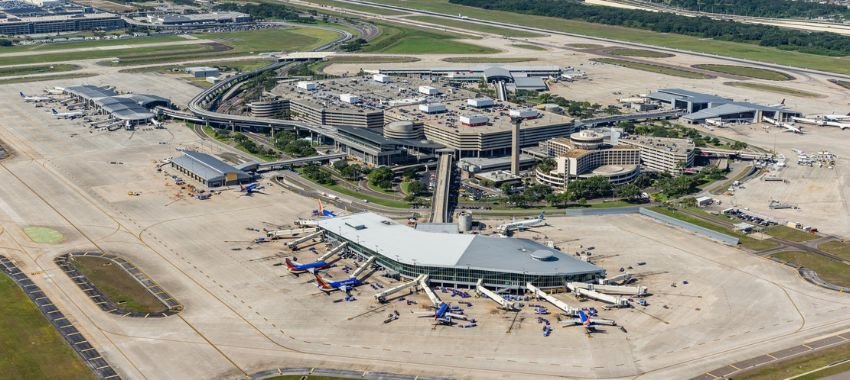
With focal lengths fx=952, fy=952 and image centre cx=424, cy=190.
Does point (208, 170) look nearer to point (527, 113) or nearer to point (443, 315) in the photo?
point (527, 113)

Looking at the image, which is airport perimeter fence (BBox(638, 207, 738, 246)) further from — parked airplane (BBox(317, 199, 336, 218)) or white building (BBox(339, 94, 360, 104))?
white building (BBox(339, 94, 360, 104))

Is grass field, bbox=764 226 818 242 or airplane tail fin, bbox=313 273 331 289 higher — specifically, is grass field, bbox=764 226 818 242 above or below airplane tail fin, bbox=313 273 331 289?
above

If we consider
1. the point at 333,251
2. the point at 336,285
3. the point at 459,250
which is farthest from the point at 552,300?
the point at 333,251

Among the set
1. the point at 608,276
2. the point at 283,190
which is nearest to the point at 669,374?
the point at 608,276

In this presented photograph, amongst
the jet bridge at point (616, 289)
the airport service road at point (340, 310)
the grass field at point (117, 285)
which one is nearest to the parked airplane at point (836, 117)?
the airport service road at point (340, 310)

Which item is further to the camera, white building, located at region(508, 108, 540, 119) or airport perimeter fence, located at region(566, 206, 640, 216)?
white building, located at region(508, 108, 540, 119)

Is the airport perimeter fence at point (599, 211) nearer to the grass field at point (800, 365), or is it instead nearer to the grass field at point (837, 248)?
the grass field at point (837, 248)

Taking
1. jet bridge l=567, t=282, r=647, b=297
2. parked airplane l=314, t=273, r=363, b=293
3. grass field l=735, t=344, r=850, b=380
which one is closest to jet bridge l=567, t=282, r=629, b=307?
jet bridge l=567, t=282, r=647, b=297

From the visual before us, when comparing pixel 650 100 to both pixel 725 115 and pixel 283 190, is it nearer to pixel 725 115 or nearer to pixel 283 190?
pixel 725 115
